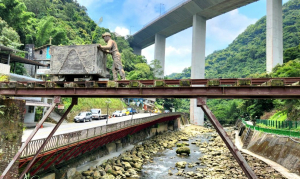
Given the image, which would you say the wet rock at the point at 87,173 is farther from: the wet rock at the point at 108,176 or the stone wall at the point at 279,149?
the stone wall at the point at 279,149

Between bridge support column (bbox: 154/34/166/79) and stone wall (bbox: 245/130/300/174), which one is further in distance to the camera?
bridge support column (bbox: 154/34/166/79)

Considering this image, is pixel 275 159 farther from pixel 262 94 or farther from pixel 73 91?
pixel 73 91

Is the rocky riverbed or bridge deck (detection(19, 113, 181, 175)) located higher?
bridge deck (detection(19, 113, 181, 175))

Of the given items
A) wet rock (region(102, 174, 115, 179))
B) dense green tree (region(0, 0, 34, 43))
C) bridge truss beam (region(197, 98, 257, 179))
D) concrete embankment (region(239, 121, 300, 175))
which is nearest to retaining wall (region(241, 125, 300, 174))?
concrete embankment (region(239, 121, 300, 175))

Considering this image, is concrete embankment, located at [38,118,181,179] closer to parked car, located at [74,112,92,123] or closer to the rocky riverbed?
the rocky riverbed

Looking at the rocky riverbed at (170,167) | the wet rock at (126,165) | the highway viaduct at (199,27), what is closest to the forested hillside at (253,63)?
the highway viaduct at (199,27)

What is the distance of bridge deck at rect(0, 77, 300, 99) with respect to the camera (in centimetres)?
982

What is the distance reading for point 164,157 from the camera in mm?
31469

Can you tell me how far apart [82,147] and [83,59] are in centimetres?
970

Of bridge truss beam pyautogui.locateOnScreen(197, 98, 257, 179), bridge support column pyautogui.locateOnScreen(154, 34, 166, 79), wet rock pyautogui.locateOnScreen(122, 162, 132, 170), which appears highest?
bridge support column pyautogui.locateOnScreen(154, 34, 166, 79)

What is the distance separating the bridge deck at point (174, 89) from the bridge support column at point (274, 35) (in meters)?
44.9

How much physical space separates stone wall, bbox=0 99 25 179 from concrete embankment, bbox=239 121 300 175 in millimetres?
20018

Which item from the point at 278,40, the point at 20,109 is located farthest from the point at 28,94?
the point at 278,40

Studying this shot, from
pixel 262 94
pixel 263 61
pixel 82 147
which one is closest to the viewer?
pixel 262 94
